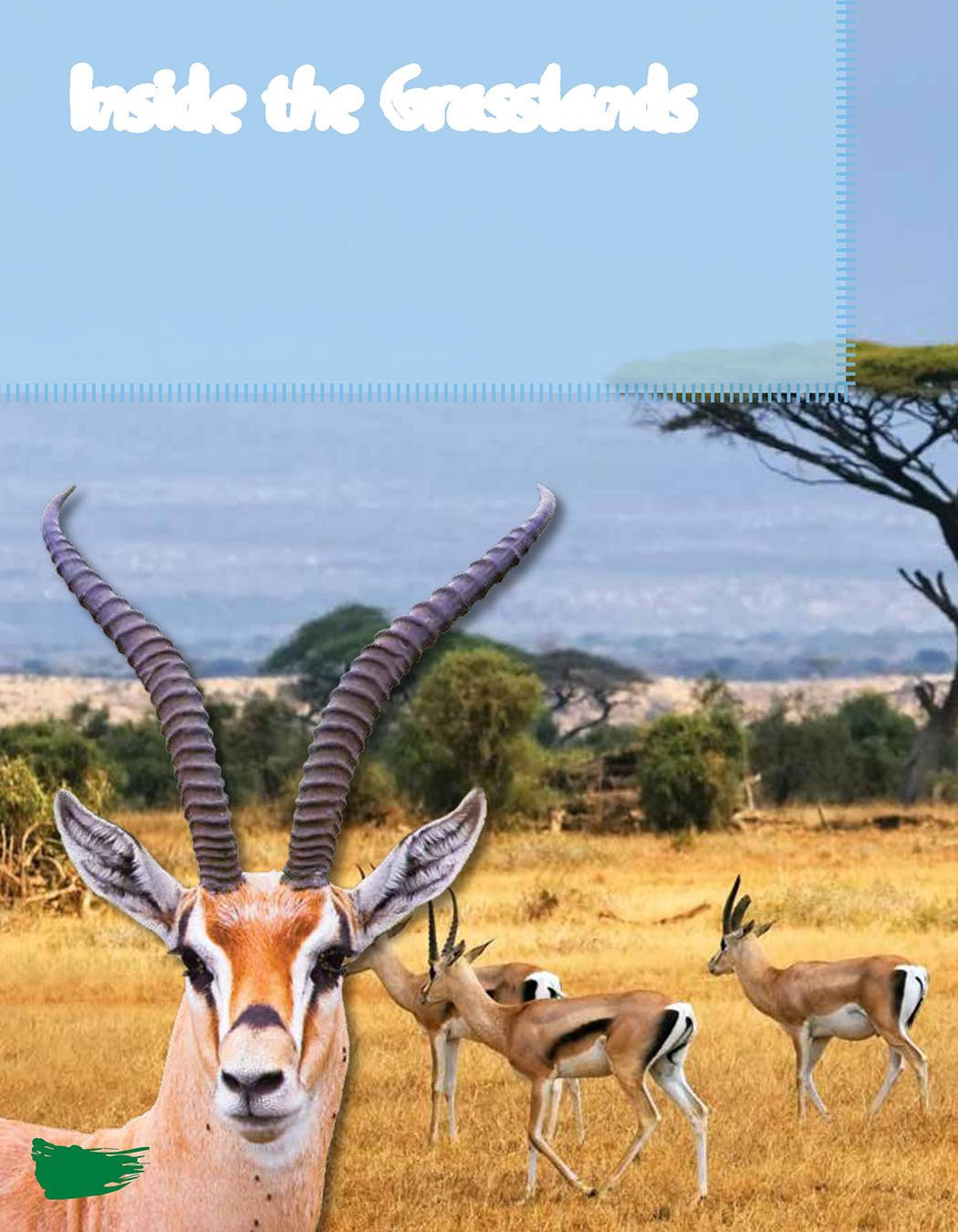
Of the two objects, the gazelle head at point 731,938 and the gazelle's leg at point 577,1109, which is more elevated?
the gazelle head at point 731,938

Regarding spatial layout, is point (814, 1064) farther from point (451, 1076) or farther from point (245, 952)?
point (245, 952)

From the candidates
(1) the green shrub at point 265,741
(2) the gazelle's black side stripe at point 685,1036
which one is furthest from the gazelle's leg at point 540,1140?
(1) the green shrub at point 265,741

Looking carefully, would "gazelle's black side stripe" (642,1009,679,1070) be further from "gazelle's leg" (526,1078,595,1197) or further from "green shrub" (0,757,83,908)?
"green shrub" (0,757,83,908)

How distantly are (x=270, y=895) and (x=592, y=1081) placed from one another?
597 cm

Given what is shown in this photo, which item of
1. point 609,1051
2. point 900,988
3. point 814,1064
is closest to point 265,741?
point 814,1064

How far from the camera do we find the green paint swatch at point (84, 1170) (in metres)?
3.80

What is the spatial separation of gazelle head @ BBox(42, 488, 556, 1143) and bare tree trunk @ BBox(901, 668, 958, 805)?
2716 centimetres

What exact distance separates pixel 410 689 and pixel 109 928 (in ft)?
49.7

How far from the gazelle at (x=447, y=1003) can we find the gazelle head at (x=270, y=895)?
12.5 feet

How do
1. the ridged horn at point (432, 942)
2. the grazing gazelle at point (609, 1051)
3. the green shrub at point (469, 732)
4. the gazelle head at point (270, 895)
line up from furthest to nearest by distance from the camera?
the green shrub at point (469, 732), the ridged horn at point (432, 942), the grazing gazelle at point (609, 1051), the gazelle head at point (270, 895)

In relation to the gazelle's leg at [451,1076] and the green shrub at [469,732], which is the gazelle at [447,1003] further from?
the green shrub at [469,732]

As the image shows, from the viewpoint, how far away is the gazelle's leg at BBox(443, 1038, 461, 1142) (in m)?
7.92

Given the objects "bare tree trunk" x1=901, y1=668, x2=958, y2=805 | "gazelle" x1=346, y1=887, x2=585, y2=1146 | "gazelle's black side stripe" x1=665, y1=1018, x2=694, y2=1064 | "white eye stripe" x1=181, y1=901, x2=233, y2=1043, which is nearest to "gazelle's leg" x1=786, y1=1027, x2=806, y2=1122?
"gazelle" x1=346, y1=887, x2=585, y2=1146

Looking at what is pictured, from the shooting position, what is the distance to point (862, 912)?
1570 cm
